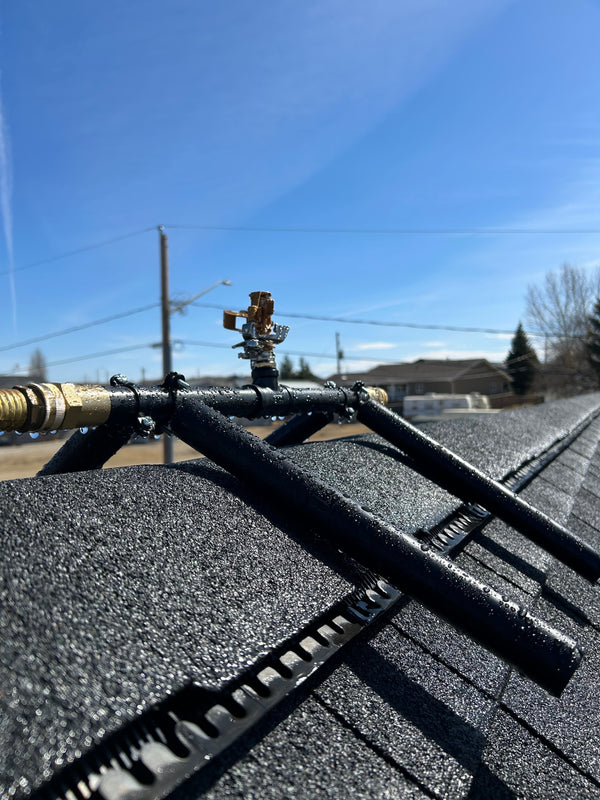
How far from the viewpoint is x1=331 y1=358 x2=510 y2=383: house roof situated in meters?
63.5

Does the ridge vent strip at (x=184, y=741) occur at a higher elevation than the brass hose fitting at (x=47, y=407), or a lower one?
lower

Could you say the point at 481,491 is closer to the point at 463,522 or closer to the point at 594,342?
the point at 463,522

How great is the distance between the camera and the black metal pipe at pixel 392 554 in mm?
1101

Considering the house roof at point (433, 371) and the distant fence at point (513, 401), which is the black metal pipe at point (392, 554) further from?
the house roof at point (433, 371)

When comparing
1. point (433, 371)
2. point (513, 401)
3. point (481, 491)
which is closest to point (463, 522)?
point (481, 491)

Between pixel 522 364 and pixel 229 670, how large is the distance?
67.1m

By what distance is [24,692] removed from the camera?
2.37 feet

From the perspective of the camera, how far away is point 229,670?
0.89m

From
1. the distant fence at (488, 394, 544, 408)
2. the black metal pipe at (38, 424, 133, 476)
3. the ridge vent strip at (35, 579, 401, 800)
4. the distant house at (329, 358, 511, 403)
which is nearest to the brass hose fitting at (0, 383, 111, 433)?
the black metal pipe at (38, 424, 133, 476)

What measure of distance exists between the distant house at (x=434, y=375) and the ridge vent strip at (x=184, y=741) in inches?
2355

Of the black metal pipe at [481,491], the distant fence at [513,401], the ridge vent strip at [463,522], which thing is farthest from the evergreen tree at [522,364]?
the black metal pipe at [481,491]

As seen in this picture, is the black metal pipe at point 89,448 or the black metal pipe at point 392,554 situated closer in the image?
the black metal pipe at point 392,554

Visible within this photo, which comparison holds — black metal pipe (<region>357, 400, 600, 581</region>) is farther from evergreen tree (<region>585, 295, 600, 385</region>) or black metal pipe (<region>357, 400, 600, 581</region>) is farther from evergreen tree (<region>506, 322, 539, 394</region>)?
evergreen tree (<region>506, 322, 539, 394</region>)

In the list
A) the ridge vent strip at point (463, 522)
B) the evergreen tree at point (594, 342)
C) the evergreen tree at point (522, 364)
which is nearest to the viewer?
the ridge vent strip at point (463, 522)
